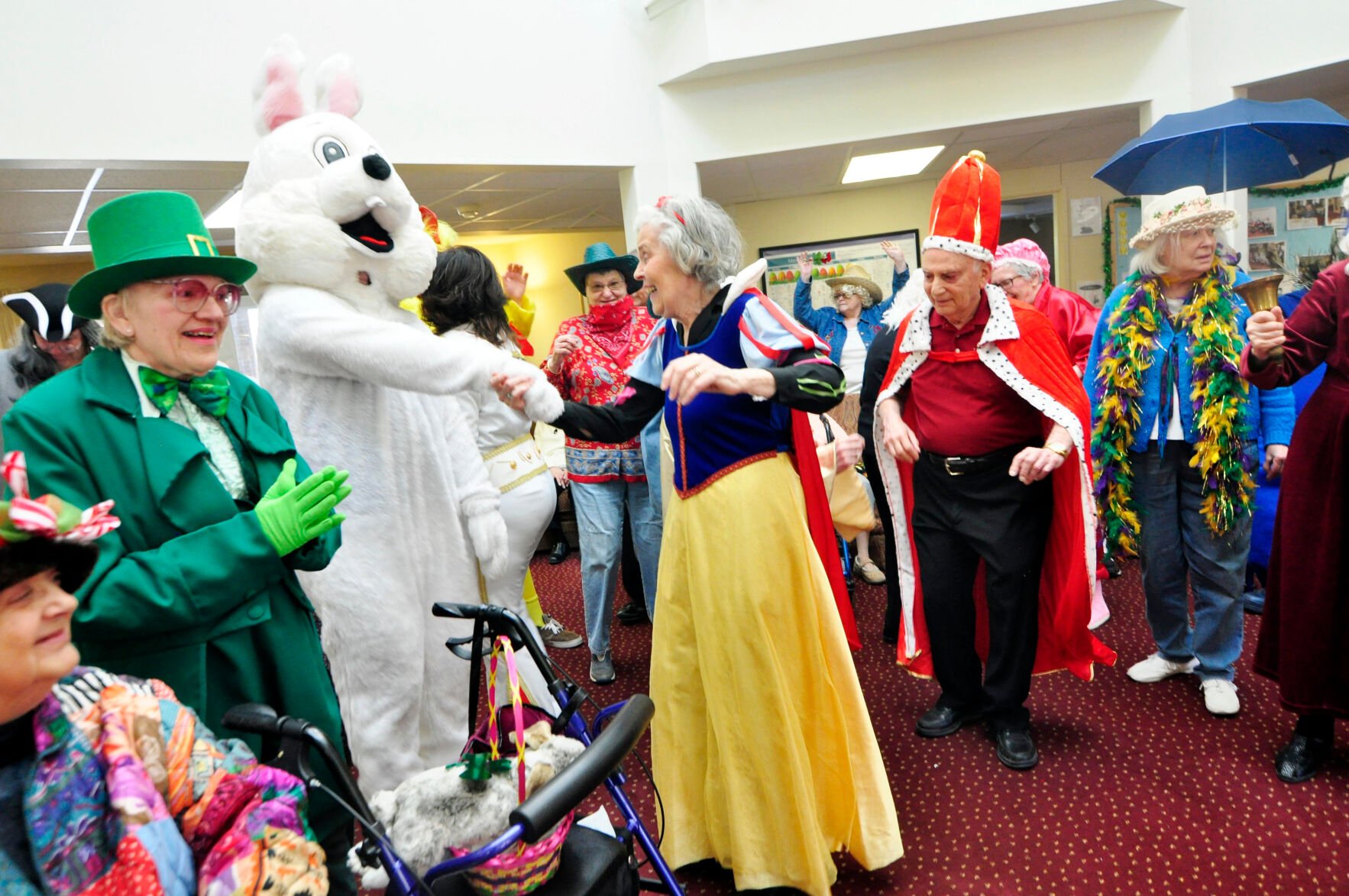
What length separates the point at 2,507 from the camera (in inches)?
34.1

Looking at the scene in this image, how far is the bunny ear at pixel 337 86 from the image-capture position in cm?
191

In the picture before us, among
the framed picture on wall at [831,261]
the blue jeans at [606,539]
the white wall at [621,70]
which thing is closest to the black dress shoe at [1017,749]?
the blue jeans at [606,539]

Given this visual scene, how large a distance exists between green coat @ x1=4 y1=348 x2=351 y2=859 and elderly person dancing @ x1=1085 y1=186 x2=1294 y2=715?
8.46ft

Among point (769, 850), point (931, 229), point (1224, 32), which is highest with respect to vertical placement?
point (1224, 32)

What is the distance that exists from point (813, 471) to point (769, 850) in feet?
2.96

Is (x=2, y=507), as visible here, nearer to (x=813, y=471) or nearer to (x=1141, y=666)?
(x=813, y=471)

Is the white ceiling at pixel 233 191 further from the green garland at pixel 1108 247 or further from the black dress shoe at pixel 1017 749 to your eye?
the green garland at pixel 1108 247

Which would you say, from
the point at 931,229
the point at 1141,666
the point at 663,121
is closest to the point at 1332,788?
the point at 1141,666

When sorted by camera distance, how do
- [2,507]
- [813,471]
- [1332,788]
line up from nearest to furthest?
[2,507] → [813,471] → [1332,788]

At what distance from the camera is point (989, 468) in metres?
2.37

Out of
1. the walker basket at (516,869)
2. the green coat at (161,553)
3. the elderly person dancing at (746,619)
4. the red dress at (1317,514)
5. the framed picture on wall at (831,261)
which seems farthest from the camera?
the framed picture on wall at (831,261)

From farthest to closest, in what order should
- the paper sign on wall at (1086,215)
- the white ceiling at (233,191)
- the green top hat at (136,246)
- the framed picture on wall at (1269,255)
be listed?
the paper sign on wall at (1086,215)
the framed picture on wall at (1269,255)
the white ceiling at (233,191)
the green top hat at (136,246)

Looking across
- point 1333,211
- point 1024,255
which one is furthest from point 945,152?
point 1024,255

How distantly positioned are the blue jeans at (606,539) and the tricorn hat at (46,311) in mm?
2031
